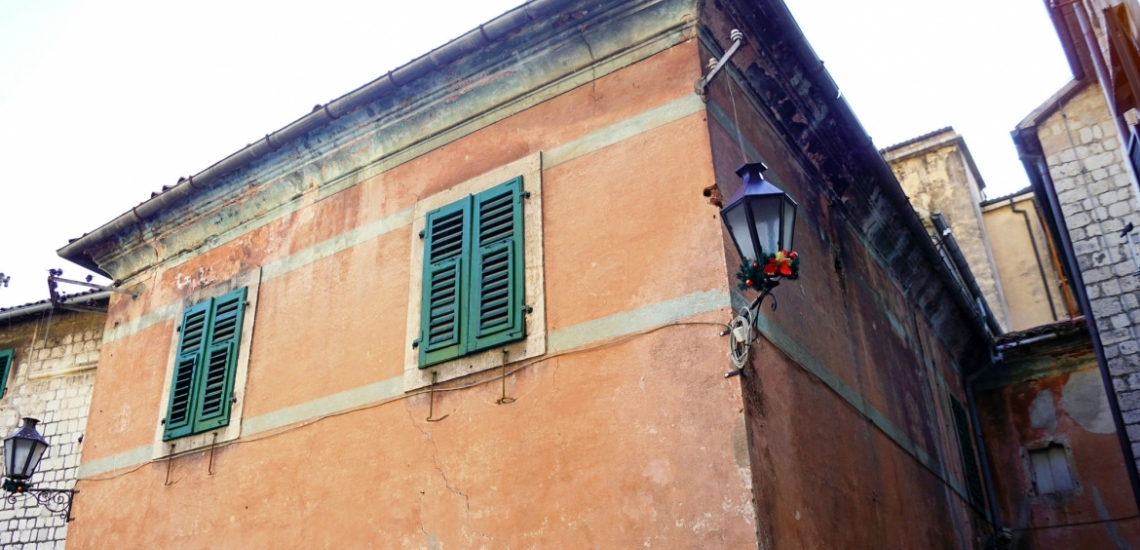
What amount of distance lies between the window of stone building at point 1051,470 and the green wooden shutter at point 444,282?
9913mm

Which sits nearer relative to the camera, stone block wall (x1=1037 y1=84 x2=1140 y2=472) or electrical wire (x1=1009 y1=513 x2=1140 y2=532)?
stone block wall (x1=1037 y1=84 x2=1140 y2=472)

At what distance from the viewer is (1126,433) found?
411 inches

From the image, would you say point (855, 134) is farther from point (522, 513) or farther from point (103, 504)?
point (103, 504)

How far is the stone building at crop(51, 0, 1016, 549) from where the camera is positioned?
19.6 ft

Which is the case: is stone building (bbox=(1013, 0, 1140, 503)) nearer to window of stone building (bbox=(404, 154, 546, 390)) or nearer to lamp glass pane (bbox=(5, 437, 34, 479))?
window of stone building (bbox=(404, 154, 546, 390))

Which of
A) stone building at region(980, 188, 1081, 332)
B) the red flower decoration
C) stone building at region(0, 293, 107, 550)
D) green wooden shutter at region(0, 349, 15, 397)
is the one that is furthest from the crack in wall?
stone building at region(980, 188, 1081, 332)

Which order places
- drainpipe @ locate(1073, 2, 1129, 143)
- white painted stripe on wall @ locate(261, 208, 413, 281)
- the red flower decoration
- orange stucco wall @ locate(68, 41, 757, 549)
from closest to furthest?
the red flower decoration, orange stucco wall @ locate(68, 41, 757, 549), white painted stripe on wall @ locate(261, 208, 413, 281), drainpipe @ locate(1073, 2, 1129, 143)

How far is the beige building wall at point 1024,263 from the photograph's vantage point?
18391 millimetres

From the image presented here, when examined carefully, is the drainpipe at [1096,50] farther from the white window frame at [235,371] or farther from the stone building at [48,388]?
the stone building at [48,388]

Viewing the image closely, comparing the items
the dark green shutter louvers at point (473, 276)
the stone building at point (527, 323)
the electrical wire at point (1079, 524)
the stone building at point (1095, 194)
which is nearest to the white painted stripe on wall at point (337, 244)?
the stone building at point (527, 323)

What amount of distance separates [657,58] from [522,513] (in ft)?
12.1

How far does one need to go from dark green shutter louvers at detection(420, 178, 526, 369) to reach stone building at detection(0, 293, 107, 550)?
6856 mm

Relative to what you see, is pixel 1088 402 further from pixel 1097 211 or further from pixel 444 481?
pixel 444 481

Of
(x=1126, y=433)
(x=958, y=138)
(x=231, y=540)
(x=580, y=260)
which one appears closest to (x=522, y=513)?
(x=580, y=260)
